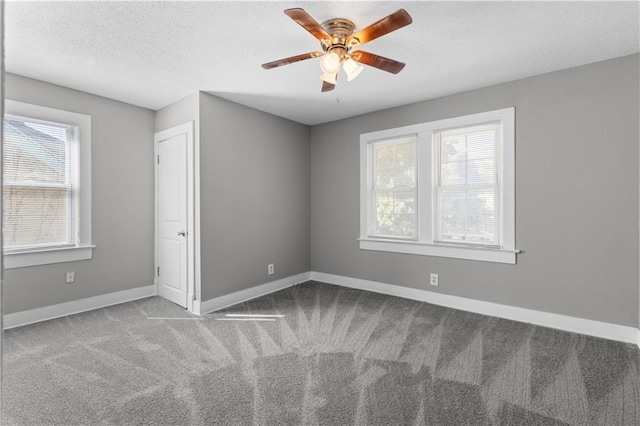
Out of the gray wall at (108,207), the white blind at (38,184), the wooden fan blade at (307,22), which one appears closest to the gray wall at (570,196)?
the wooden fan blade at (307,22)

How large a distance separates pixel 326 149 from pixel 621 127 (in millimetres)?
3241

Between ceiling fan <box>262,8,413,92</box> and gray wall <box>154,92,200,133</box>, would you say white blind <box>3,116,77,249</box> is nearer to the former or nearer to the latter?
gray wall <box>154,92,200,133</box>

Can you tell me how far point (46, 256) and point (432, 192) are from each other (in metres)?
4.17

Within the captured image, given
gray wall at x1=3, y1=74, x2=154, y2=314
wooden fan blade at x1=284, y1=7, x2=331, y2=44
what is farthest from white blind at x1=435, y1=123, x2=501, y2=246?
gray wall at x1=3, y1=74, x2=154, y2=314

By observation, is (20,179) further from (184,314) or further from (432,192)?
(432,192)

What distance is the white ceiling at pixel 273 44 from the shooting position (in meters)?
2.22

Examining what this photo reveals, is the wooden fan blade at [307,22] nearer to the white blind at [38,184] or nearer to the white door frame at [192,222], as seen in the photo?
the white door frame at [192,222]

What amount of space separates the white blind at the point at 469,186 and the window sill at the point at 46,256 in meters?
3.98

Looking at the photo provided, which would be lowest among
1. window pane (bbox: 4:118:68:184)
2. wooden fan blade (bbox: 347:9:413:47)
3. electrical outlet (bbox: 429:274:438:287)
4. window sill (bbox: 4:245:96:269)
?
electrical outlet (bbox: 429:274:438:287)

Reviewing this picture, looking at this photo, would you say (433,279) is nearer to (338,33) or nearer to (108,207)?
(338,33)

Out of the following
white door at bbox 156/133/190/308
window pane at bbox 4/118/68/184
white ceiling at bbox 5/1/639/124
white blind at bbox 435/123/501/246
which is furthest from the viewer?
white door at bbox 156/133/190/308

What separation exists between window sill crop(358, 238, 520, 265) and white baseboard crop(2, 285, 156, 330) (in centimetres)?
289

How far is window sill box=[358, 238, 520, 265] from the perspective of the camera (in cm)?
349

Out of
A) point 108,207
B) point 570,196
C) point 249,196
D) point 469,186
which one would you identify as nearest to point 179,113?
point 249,196
